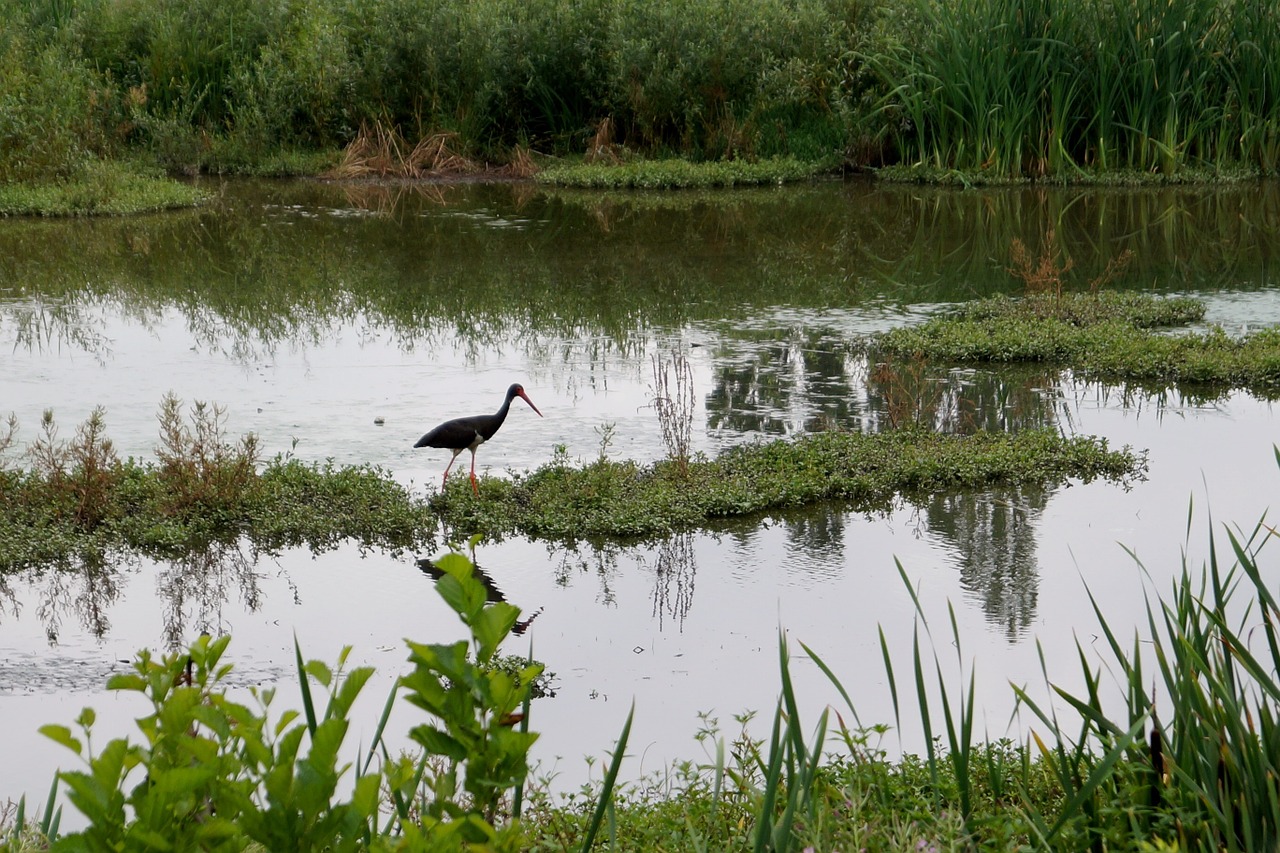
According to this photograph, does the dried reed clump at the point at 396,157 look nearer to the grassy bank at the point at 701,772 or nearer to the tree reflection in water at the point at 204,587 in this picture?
the tree reflection in water at the point at 204,587

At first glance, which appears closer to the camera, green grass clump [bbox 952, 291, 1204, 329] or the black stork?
the black stork

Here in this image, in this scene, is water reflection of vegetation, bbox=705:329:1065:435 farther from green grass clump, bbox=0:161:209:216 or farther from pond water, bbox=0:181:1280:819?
green grass clump, bbox=0:161:209:216

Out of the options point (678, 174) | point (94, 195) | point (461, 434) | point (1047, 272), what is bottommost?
point (461, 434)

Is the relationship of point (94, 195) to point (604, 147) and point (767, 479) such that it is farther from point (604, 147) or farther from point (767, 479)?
point (767, 479)

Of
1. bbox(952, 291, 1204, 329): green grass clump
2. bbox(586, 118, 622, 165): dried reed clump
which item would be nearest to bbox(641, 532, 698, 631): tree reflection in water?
bbox(952, 291, 1204, 329): green grass clump

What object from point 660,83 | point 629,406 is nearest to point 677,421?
point 629,406

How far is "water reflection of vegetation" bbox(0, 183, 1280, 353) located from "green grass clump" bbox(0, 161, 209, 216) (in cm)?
49

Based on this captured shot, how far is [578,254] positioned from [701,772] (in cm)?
1061

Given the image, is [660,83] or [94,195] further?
[660,83]

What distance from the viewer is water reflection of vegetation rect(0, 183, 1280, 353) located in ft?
40.7

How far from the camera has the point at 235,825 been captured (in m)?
1.94

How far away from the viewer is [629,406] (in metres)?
9.37

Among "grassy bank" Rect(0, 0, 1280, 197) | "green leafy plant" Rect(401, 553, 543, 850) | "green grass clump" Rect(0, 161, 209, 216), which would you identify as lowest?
"green leafy plant" Rect(401, 553, 543, 850)

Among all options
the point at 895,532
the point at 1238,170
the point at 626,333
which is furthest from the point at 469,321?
the point at 1238,170
